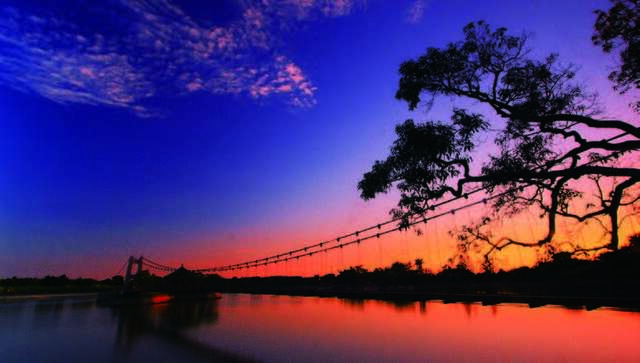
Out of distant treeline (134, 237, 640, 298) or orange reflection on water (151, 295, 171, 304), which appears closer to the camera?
distant treeline (134, 237, 640, 298)

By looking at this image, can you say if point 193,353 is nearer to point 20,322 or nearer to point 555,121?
point 555,121

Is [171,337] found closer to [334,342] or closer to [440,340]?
[334,342]

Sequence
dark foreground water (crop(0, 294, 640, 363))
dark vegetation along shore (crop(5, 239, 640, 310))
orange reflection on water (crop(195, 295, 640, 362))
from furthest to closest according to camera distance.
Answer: dark foreground water (crop(0, 294, 640, 363))
orange reflection on water (crop(195, 295, 640, 362))
dark vegetation along shore (crop(5, 239, 640, 310))

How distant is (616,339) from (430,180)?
24.9 metres

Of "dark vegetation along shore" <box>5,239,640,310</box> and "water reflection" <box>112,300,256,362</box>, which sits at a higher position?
"dark vegetation along shore" <box>5,239,640,310</box>

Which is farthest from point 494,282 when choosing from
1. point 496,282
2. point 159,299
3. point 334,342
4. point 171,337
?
point 159,299

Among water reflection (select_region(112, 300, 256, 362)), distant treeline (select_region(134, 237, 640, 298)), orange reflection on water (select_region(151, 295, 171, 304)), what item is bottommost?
water reflection (select_region(112, 300, 256, 362))

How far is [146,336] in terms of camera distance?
108ft

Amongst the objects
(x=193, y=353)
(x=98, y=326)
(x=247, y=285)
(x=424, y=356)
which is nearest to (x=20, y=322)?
(x=98, y=326)

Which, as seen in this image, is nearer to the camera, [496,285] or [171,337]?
[496,285]

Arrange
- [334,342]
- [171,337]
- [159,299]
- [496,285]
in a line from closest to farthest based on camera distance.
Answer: [496,285], [334,342], [171,337], [159,299]

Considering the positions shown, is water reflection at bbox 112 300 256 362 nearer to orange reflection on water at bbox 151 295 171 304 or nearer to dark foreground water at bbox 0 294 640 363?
dark foreground water at bbox 0 294 640 363

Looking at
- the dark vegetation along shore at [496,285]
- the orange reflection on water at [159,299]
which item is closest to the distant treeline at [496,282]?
the dark vegetation along shore at [496,285]

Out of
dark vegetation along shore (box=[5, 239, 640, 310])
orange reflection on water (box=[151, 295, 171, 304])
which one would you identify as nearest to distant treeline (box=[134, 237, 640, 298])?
dark vegetation along shore (box=[5, 239, 640, 310])
